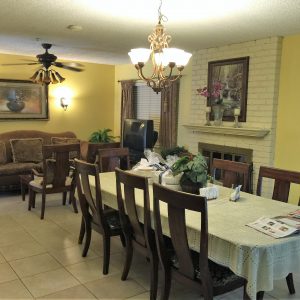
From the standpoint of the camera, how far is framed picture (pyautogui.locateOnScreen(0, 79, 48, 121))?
21.1 feet

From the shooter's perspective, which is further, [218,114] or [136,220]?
[218,114]

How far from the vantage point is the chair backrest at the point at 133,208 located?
2420 mm

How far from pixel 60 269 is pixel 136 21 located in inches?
104

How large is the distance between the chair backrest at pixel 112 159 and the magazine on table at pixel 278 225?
2084 millimetres

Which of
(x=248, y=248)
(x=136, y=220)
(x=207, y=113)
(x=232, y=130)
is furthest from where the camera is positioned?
(x=207, y=113)

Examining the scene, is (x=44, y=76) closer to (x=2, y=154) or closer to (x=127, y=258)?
(x=2, y=154)

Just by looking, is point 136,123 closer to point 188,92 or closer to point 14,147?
point 188,92

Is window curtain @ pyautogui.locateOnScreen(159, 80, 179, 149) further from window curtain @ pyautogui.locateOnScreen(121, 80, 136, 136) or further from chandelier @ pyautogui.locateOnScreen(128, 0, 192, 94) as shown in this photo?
chandelier @ pyautogui.locateOnScreen(128, 0, 192, 94)

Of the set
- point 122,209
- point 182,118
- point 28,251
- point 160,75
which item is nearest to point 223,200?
point 122,209

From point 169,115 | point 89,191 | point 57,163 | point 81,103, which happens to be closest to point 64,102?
point 81,103

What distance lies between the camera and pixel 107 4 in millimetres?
3162

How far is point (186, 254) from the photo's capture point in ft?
6.86

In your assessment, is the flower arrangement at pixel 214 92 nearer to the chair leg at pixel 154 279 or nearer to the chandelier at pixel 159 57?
the chandelier at pixel 159 57

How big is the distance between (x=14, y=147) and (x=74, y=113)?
5.80 feet
